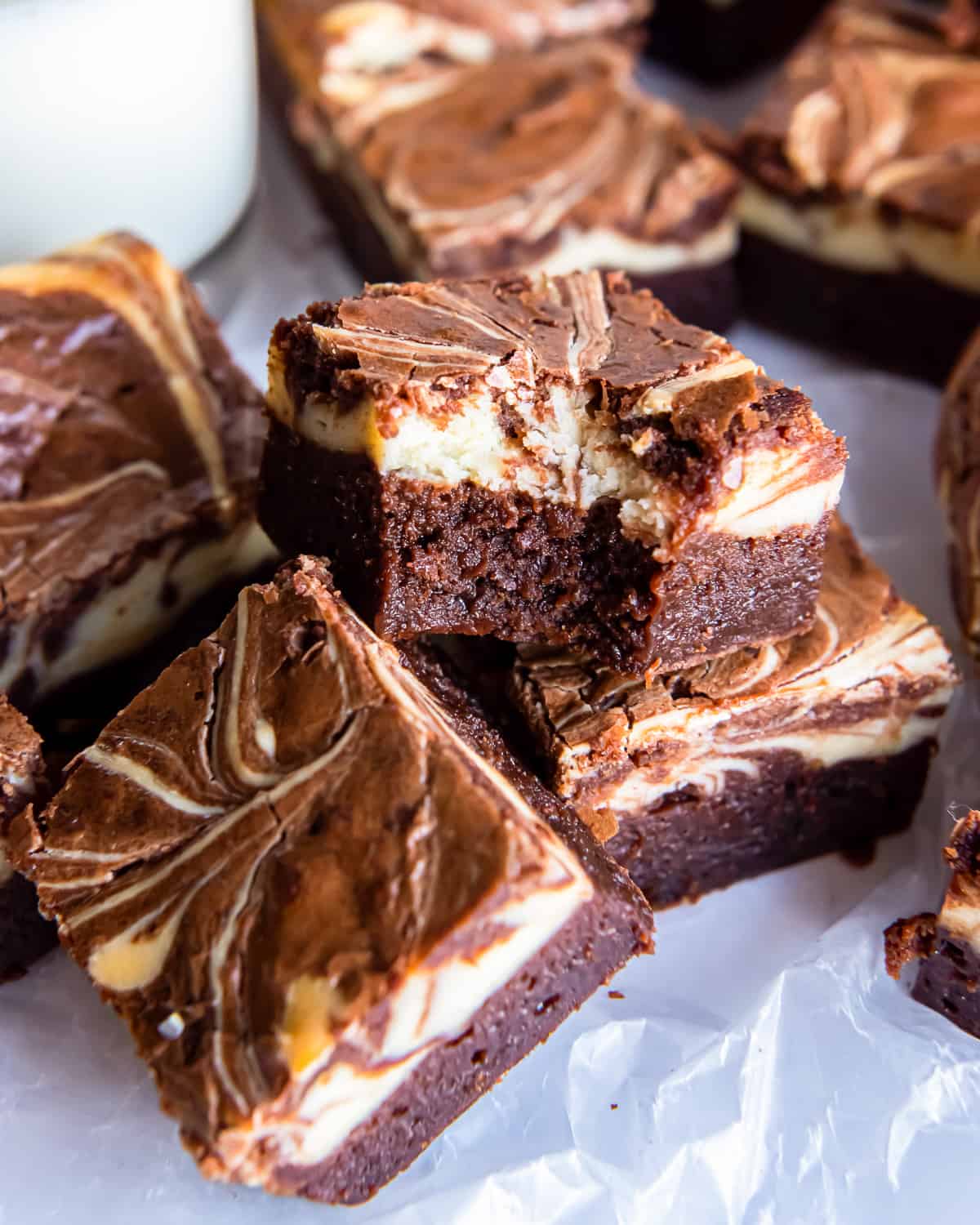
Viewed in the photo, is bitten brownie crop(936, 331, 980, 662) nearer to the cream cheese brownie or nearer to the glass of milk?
the cream cheese brownie

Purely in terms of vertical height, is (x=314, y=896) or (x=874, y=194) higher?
(x=314, y=896)

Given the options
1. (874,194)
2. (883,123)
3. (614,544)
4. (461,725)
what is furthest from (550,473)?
(883,123)

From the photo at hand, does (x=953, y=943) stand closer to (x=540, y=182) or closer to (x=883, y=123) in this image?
(x=540, y=182)

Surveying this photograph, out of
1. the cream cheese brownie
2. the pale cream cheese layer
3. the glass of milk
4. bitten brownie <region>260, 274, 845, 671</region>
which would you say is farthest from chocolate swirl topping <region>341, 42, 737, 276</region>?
bitten brownie <region>260, 274, 845, 671</region>

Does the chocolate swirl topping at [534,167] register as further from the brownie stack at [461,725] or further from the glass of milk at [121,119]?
the brownie stack at [461,725]

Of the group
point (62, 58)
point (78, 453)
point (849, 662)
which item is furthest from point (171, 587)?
point (849, 662)

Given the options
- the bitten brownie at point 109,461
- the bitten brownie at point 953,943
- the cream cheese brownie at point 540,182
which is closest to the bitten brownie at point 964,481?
the bitten brownie at point 953,943

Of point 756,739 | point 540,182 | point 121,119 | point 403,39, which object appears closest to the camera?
point 756,739
